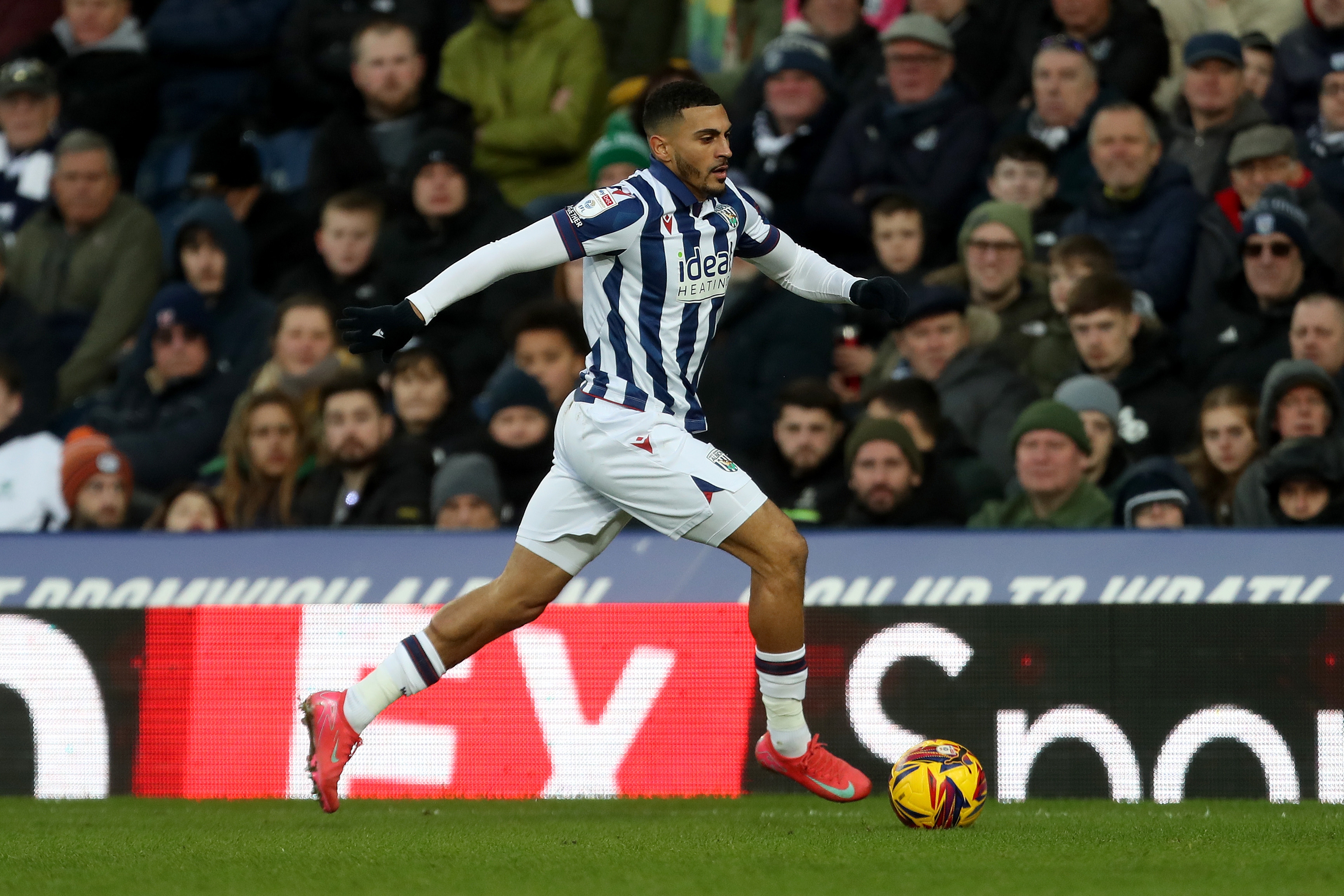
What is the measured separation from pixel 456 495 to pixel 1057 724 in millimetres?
2911

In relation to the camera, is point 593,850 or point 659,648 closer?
point 593,850

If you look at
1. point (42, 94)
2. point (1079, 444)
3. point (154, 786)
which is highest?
point (42, 94)

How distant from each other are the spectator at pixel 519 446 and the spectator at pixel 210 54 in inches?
164

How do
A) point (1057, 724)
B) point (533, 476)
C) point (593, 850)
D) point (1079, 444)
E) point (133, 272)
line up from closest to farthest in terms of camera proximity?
point (593, 850)
point (1057, 724)
point (1079, 444)
point (533, 476)
point (133, 272)

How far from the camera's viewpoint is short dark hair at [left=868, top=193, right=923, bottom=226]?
9.54 m

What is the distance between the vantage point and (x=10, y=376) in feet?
33.3

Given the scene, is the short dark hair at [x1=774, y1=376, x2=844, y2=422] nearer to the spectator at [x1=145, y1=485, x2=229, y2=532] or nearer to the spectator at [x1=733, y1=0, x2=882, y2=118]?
the spectator at [x1=733, y1=0, x2=882, y2=118]

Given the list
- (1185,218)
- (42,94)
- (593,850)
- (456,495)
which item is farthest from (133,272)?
(593,850)

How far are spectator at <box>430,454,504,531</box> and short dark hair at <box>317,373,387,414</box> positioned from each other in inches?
25.7

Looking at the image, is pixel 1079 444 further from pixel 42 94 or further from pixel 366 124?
pixel 42 94

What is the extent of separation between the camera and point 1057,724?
704 cm

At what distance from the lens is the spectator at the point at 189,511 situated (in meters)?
9.05

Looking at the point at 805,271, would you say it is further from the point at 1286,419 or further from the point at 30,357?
the point at 30,357

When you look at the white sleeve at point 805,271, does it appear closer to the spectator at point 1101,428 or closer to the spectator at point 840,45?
the spectator at point 1101,428
